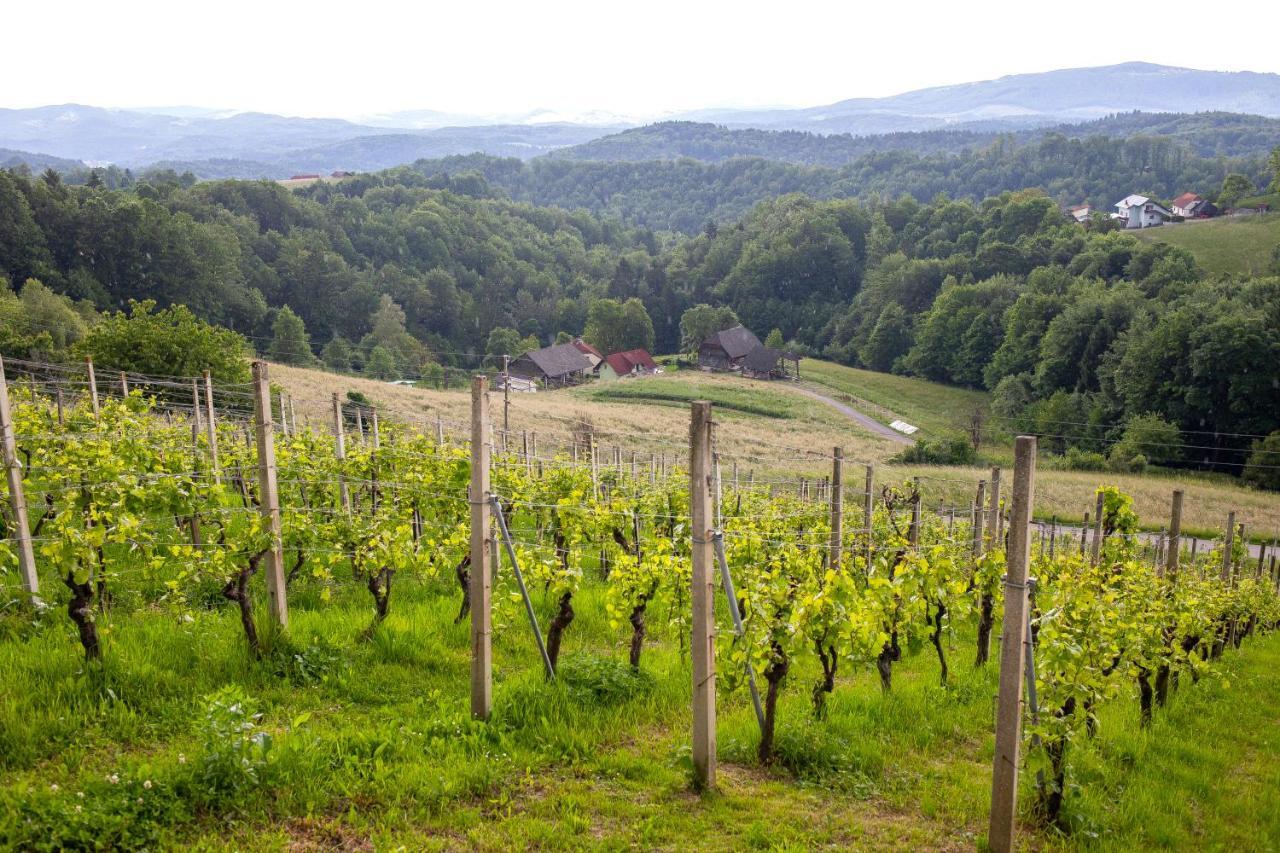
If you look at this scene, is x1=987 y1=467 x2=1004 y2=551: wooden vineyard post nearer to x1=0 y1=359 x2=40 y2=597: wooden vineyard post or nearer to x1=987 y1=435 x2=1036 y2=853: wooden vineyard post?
x1=987 y1=435 x2=1036 y2=853: wooden vineyard post

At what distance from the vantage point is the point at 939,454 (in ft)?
149

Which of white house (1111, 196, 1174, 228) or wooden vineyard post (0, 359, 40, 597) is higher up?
white house (1111, 196, 1174, 228)

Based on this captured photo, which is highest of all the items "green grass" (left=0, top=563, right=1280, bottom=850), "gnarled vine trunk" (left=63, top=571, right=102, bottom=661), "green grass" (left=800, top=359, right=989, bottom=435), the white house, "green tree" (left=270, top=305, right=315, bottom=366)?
the white house

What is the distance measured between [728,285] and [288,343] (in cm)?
4969

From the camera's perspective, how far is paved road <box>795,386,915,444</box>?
55.6 m

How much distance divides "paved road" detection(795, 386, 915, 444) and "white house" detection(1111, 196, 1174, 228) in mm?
60171

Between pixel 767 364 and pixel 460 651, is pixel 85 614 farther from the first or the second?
pixel 767 364

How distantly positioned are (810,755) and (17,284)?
67378mm

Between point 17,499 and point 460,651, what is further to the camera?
point 460,651

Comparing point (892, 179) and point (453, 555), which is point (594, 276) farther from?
point (453, 555)

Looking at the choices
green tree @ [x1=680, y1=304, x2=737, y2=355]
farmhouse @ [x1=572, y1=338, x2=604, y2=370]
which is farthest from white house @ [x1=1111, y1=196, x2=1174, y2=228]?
farmhouse @ [x1=572, y1=338, x2=604, y2=370]

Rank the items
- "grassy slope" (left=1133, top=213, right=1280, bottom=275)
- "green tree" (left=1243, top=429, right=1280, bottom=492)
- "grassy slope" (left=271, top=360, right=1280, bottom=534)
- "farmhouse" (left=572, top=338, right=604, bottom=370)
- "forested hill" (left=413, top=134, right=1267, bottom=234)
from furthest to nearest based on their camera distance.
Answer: "forested hill" (left=413, top=134, right=1267, bottom=234) < "farmhouse" (left=572, top=338, right=604, bottom=370) < "grassy slope" (left=1133, top=213, right=1280, bottom=275) < "green tree" (left=1243, top=429, right=1280, bottom=492) < "grassy slope" (left=271, top=360, right=1280, bottom=534)

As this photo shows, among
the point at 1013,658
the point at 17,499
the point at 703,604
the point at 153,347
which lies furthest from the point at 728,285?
the point at 1013,658

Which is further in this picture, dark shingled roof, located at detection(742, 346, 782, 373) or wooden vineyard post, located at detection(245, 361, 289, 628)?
dark shingled roof, located at detection(742, 346, 782, 373)
